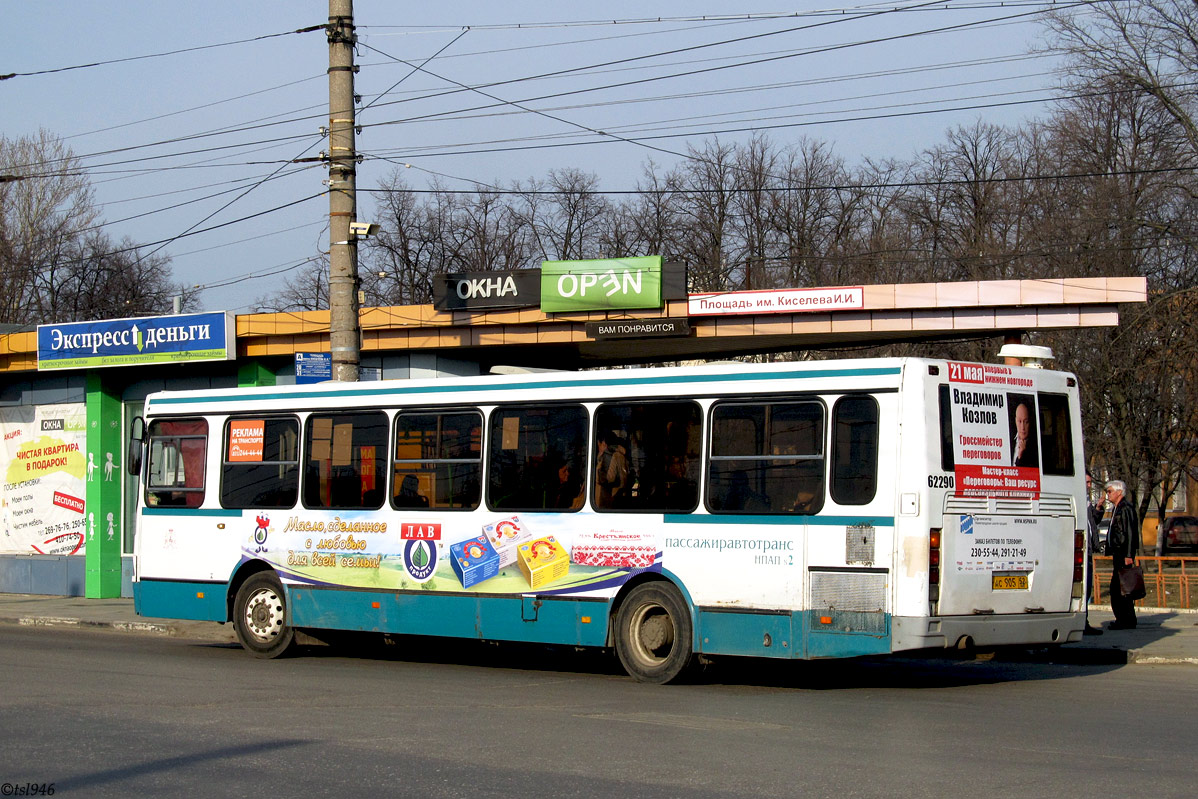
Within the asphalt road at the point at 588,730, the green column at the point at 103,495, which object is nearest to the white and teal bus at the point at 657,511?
the asphalt road at the point at 588,730

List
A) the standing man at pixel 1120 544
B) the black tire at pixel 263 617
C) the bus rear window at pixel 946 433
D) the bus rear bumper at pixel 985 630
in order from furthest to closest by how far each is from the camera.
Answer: the standing man at pixel 1120 544, the black tire at pixel 263 617, the bus rear window at pixel 946 433, the bus rear bumper at pixel 985 630

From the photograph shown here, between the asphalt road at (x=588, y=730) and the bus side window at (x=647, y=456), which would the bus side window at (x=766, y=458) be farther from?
the asphalt road at (x=588, y=730)

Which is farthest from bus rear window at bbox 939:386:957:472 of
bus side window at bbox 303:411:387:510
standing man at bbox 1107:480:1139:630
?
Result: bus side window at bbox 303:411:387:510

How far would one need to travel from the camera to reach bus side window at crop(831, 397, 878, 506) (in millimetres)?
10641

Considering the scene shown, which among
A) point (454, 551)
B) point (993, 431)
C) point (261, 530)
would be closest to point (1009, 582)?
point (993, 431)

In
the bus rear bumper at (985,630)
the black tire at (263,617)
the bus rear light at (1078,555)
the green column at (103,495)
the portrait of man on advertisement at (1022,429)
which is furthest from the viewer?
the green column at (103,495)

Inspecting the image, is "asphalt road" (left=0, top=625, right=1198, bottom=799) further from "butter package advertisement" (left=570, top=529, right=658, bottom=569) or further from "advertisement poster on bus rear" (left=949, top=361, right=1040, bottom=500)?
"advertisement poster on bus rear" (left=949, top=361, right=1040, bottom=500)

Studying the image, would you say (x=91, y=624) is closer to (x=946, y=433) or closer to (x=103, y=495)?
(x=103, y=495)

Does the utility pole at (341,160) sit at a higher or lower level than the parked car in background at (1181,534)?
higher

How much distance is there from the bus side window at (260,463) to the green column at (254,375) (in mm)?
7421

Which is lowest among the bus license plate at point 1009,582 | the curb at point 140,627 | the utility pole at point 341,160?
the curb at point 140,627

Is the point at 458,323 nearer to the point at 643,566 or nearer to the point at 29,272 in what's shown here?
the point at 643,566

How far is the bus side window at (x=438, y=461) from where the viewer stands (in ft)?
42.6

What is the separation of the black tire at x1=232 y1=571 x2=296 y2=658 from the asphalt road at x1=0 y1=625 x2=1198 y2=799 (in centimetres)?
51
